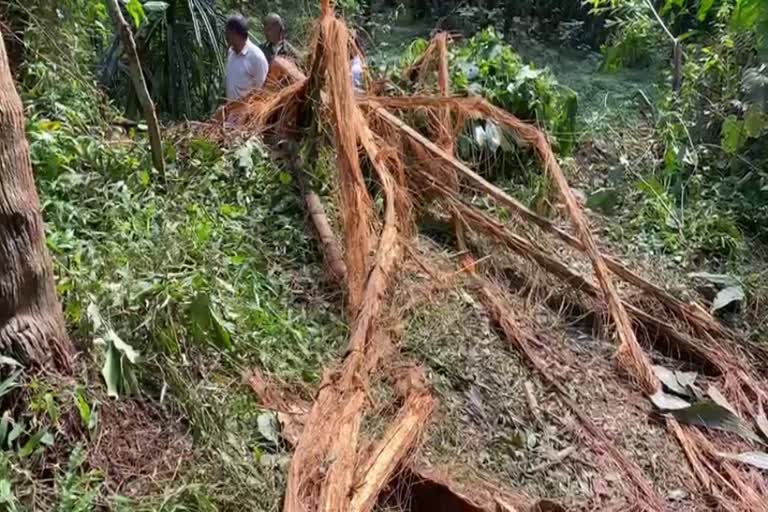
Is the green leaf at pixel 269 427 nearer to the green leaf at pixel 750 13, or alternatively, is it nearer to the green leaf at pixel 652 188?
the green leaf at pixel 652 188

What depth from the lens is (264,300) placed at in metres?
3.18

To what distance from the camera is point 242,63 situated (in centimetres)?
498

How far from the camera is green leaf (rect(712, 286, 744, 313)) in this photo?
3.82m

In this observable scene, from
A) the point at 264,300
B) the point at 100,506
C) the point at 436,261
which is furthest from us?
the point at 436,261

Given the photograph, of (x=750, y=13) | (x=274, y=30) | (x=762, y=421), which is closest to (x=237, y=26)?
(x=274, y=30)

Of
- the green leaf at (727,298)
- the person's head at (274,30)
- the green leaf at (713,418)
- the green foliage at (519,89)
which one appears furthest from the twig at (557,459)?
the person's head at (274,30)

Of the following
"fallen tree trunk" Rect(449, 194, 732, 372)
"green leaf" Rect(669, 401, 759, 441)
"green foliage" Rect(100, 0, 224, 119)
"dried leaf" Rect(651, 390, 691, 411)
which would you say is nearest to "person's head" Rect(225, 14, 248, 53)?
"green foliage" Rect(100, 0, 224, 119)

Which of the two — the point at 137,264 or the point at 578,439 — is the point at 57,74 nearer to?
the point at 137,264

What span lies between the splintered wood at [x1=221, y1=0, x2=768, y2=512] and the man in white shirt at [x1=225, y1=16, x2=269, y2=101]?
0.29 metres

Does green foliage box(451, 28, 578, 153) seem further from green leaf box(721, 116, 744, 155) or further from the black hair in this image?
the black hair

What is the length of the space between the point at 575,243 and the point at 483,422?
41.2 inches

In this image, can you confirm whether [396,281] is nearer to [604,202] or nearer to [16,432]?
[16,432]

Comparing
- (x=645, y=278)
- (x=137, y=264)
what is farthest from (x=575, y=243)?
(x=137, y=264)

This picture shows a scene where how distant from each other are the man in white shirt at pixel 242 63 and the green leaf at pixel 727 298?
103 inches
